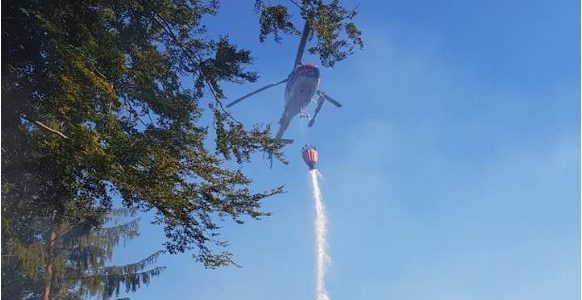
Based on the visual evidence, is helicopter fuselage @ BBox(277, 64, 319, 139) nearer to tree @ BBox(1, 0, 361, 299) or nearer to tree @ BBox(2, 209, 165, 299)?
tree @ BBox(2, 209, 165, 299)

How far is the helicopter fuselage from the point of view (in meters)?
45.2

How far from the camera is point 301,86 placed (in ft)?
150

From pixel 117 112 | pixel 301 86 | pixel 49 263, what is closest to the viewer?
pixel 117 112

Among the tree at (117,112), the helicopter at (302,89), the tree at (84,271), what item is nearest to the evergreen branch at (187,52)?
the tree at (117,112)

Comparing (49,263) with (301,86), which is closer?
(49,263)

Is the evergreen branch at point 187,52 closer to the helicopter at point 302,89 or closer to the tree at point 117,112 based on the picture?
the tree at point 117,112

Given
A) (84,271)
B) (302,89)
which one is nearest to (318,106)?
(302,89)

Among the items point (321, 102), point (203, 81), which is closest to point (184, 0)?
point (203, 81)

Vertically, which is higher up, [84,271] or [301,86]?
[301,86]

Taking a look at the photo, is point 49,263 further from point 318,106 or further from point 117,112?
point 318,106

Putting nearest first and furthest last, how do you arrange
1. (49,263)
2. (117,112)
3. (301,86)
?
1. (117,112)
2. (49,263)
3. (301,86)

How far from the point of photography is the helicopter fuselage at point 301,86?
1781 inches

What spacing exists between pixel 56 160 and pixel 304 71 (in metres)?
34.0

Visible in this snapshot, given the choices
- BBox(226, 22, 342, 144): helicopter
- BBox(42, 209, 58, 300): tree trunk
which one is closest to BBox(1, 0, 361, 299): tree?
BBox(42, 209, 58, 300): tree trunk
